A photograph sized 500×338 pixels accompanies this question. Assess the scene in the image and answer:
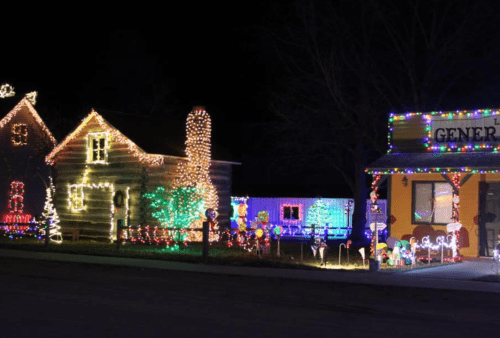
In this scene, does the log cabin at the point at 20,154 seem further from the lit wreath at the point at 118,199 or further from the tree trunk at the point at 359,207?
the tree trunk at the point at 359,207

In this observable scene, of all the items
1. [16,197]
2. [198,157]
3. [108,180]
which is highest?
[198,157]

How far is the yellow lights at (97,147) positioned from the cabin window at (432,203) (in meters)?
14.7

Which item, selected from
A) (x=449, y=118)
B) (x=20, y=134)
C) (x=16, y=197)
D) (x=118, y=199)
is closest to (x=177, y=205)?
(x=118, y=199)

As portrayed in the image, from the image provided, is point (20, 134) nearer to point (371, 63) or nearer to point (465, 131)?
point (371, 63)

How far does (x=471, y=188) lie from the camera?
23703 millimetres

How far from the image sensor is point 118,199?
32344 mm

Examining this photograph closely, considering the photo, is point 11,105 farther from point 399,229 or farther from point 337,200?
point 399,229

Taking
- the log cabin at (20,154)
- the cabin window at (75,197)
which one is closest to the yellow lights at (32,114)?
the log cabin at (20,154)

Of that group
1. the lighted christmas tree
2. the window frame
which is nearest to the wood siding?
the lighted christmas tree

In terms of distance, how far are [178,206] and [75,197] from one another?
7251mm

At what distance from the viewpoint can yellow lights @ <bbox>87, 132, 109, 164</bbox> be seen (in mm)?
33031

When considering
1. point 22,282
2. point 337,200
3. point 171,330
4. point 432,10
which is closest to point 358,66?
point 432,10

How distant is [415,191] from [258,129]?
1381 inches

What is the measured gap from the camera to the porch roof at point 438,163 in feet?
70.5
